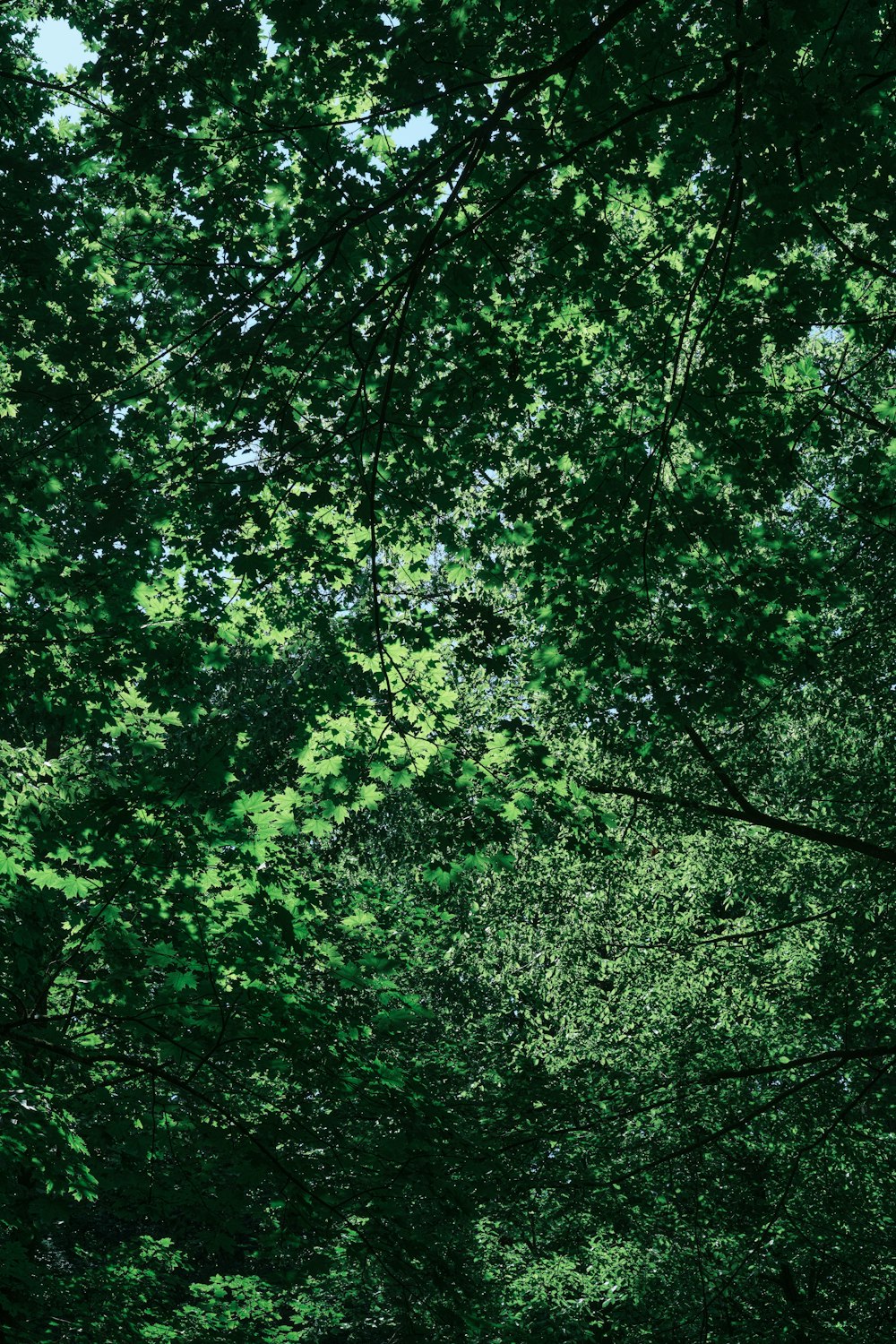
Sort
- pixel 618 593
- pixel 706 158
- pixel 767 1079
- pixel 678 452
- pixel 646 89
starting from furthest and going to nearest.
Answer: pixel 767 1079 < pixel 678 452 < pixel 706 158 < pixel 618 593 < pixel 646 89

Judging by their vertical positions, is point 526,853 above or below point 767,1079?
above

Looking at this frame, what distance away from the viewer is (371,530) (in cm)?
553

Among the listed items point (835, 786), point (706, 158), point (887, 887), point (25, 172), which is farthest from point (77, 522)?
point (835, 786)

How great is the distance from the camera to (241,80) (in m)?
6.49

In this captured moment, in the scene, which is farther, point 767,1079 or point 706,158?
point 767,1079

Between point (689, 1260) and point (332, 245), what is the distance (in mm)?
10527

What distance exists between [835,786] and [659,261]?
5.60 metres

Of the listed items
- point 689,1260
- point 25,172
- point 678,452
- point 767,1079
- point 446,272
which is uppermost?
point 678,452

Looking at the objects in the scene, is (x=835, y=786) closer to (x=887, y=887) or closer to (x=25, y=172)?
(x=887, y=887)

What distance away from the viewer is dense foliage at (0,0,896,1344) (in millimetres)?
5492

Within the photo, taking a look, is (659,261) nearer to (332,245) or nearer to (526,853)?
(332,245)

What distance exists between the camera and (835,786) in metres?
10.1

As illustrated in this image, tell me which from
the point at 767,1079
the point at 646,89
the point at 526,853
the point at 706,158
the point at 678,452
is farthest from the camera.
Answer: the point at 526,853

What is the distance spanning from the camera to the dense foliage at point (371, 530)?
5.49 m
